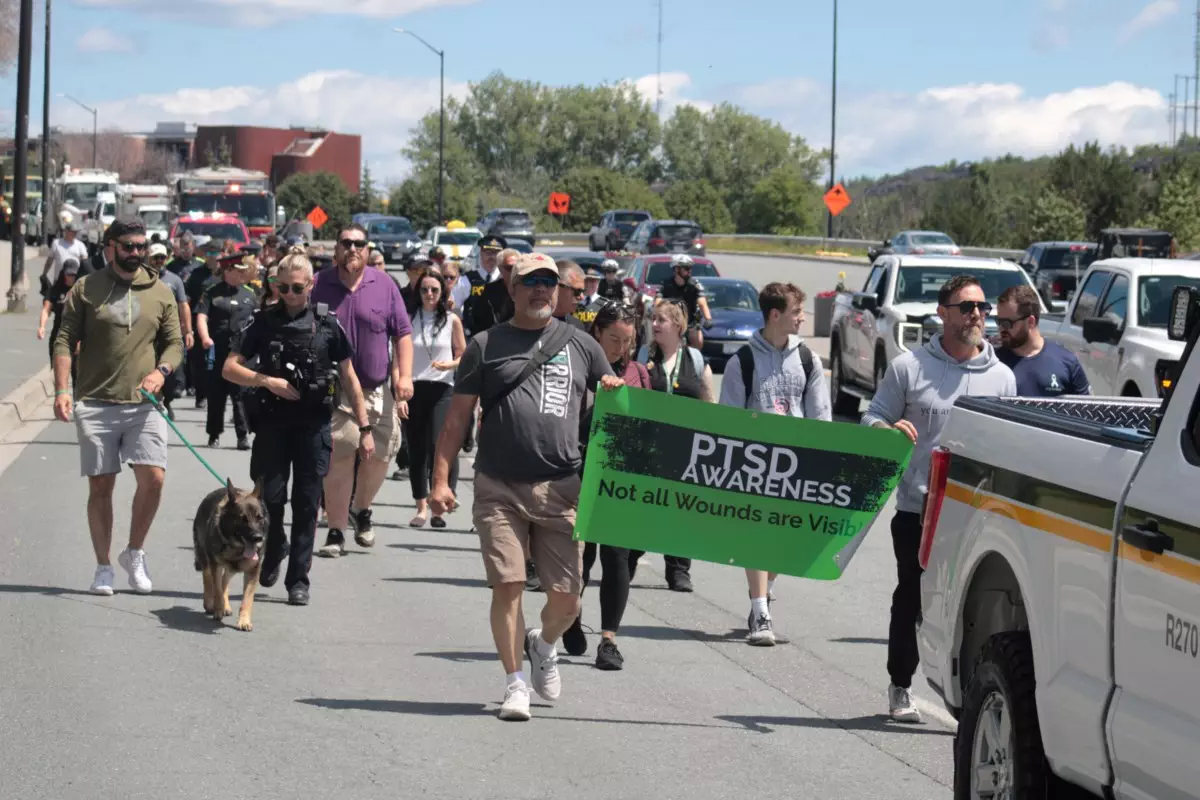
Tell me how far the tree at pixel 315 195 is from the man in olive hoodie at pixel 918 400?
289 ft

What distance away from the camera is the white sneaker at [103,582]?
10523mm

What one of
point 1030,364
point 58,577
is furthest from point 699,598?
point 58,577

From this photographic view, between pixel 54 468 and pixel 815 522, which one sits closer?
pixel 815 522

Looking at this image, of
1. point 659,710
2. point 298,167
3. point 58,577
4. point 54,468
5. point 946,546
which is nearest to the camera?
point 946,546

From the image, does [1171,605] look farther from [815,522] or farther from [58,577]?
[58,577]

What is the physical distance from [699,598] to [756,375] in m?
2.01

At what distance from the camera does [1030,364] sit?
9.05 meters

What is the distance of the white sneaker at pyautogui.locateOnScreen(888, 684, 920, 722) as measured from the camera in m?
8.03

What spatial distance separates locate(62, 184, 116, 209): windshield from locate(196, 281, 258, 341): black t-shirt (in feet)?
178

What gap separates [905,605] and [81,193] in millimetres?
66104

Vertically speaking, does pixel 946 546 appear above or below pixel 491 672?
above

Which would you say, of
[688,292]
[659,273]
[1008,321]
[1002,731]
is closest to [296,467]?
[1008,321]

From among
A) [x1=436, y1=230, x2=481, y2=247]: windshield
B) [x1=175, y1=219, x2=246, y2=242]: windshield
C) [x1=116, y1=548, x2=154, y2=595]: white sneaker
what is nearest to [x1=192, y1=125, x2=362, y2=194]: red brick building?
[x1=436, y1=230, x2=481, y2=247]: windshield

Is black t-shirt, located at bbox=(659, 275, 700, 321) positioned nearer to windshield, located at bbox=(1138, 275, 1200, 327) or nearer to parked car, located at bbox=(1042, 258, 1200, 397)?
parked car, located at bbox=(1042, 258, 1200, 397)
